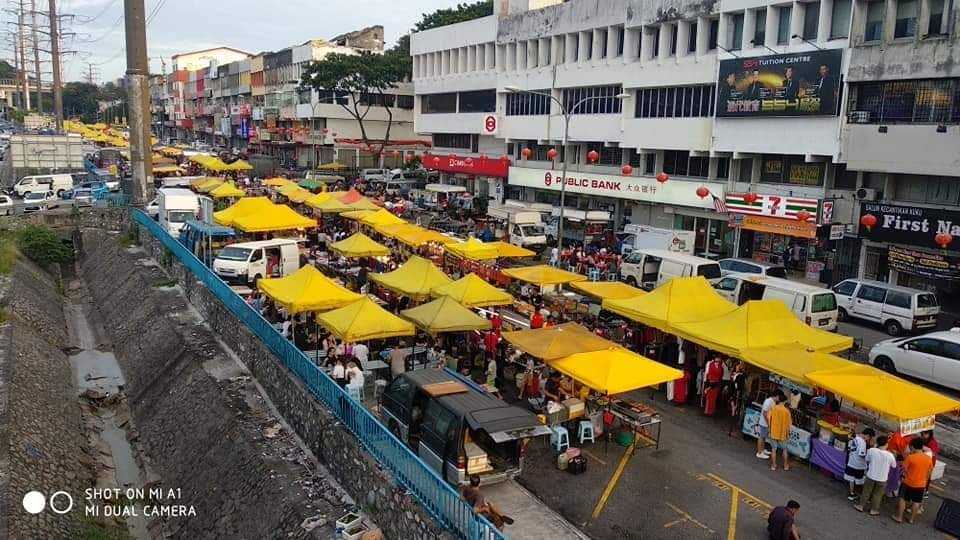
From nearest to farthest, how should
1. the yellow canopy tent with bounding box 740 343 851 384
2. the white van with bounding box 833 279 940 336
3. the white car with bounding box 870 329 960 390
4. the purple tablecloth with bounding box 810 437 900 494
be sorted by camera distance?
the purple tablecloth with bounding box 810 437 900 494 → the yellow canopy tent with bounding box 740 343 851 384 → the white car with bounding box 870 329 960 390 → the white van with bounding box 833 279 940 336

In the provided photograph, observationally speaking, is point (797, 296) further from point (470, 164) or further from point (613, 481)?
point (470, 164)

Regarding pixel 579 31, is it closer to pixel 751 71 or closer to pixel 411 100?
pixel 751 71

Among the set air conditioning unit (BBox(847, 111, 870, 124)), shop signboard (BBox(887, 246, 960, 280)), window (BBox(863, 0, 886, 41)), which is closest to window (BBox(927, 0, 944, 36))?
window (BBox(863, 0, 886, 41))

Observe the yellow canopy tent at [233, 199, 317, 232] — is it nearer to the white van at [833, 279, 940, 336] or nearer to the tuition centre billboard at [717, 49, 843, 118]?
the tuition centre billboard at [717, 49, 843, 118]

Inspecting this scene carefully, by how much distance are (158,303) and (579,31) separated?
29.4 meters

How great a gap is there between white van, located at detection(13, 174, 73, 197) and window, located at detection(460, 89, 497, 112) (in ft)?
101

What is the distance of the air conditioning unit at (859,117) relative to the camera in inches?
1181

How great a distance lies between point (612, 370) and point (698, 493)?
278 cm

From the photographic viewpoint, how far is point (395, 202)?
5428cm

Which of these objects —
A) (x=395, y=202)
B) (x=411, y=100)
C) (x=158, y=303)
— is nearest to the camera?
(x=158, y=303)

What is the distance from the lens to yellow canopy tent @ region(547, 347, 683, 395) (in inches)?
574

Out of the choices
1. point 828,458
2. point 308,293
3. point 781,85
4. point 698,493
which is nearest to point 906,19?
point 781,85

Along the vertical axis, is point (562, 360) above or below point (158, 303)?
above

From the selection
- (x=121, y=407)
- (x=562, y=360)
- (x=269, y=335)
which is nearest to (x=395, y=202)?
(x=121, y=407)
